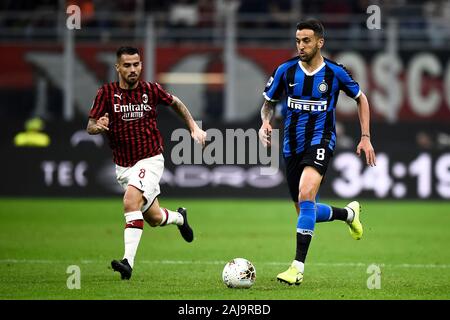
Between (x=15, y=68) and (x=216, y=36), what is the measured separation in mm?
4243

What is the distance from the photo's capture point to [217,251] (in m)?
12.2

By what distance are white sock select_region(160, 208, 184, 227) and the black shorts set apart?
1.49 meters

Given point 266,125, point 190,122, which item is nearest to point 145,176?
point 190,122

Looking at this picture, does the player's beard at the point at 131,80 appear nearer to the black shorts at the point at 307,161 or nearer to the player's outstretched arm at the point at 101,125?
the player's outstretched arm at the point at 101,125

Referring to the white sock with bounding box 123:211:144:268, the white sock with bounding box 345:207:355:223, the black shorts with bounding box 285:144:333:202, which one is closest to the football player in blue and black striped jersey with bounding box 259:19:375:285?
the black shorts with bounding box 285:144:333:202

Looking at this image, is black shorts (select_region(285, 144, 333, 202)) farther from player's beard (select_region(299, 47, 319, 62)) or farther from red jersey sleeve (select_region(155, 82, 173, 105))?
red jersey sleeve (select_region(155, 82, 173, 105))

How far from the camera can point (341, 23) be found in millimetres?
21328

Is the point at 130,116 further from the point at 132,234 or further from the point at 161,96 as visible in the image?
the point at 132,234

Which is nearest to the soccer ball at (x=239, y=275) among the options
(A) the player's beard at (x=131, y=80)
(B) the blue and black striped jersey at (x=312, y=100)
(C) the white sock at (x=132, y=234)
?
(C) the white sock at (x=132, y=234)

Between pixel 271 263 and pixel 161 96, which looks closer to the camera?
pixel 161 96

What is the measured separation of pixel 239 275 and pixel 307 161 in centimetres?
130

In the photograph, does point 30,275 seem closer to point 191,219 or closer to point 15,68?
point 191,219

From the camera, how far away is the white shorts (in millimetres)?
9617

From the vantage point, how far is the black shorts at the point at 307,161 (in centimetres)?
922
